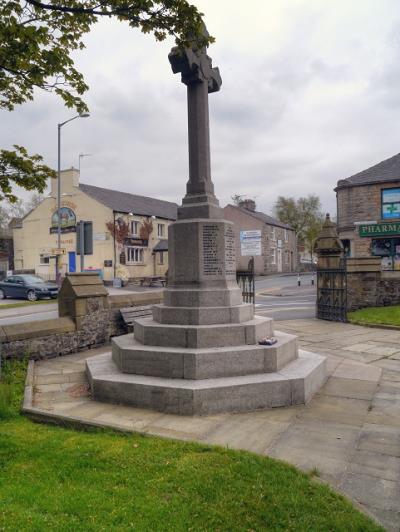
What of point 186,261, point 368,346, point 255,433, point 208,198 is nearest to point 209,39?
point 208,198

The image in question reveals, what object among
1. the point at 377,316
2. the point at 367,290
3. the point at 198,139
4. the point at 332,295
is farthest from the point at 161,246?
the point at 198,139

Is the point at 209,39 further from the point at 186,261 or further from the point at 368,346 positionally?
the point at 368,346

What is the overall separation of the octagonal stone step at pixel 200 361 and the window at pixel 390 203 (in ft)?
87.4

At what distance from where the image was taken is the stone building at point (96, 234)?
3825cm

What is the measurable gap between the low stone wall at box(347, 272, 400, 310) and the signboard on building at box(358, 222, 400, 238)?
13.7m

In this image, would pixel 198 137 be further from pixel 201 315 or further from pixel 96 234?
pixel 96 234

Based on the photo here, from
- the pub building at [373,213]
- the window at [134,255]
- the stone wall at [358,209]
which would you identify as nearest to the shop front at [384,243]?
the pub building at [373,213]

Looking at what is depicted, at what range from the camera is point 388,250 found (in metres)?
29.9

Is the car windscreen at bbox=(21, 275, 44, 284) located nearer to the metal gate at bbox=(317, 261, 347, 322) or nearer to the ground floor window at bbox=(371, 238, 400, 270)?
the metal gate at bbox=(317, 261, 347, 322)

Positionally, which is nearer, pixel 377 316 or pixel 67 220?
pixel 377 316

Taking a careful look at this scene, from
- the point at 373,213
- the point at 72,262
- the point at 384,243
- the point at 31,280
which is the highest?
the point at 373,213

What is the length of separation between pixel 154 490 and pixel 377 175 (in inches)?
1226

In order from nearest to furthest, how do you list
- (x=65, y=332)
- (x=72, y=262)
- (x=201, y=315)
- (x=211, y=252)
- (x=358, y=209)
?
(x=201, y=315) < (x=211, y=252) < (x=65, y=332) < (x=358, y=209) < (x=72, y=262)

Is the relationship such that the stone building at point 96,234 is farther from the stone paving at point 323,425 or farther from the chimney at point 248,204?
the stone paving at point 323,425
